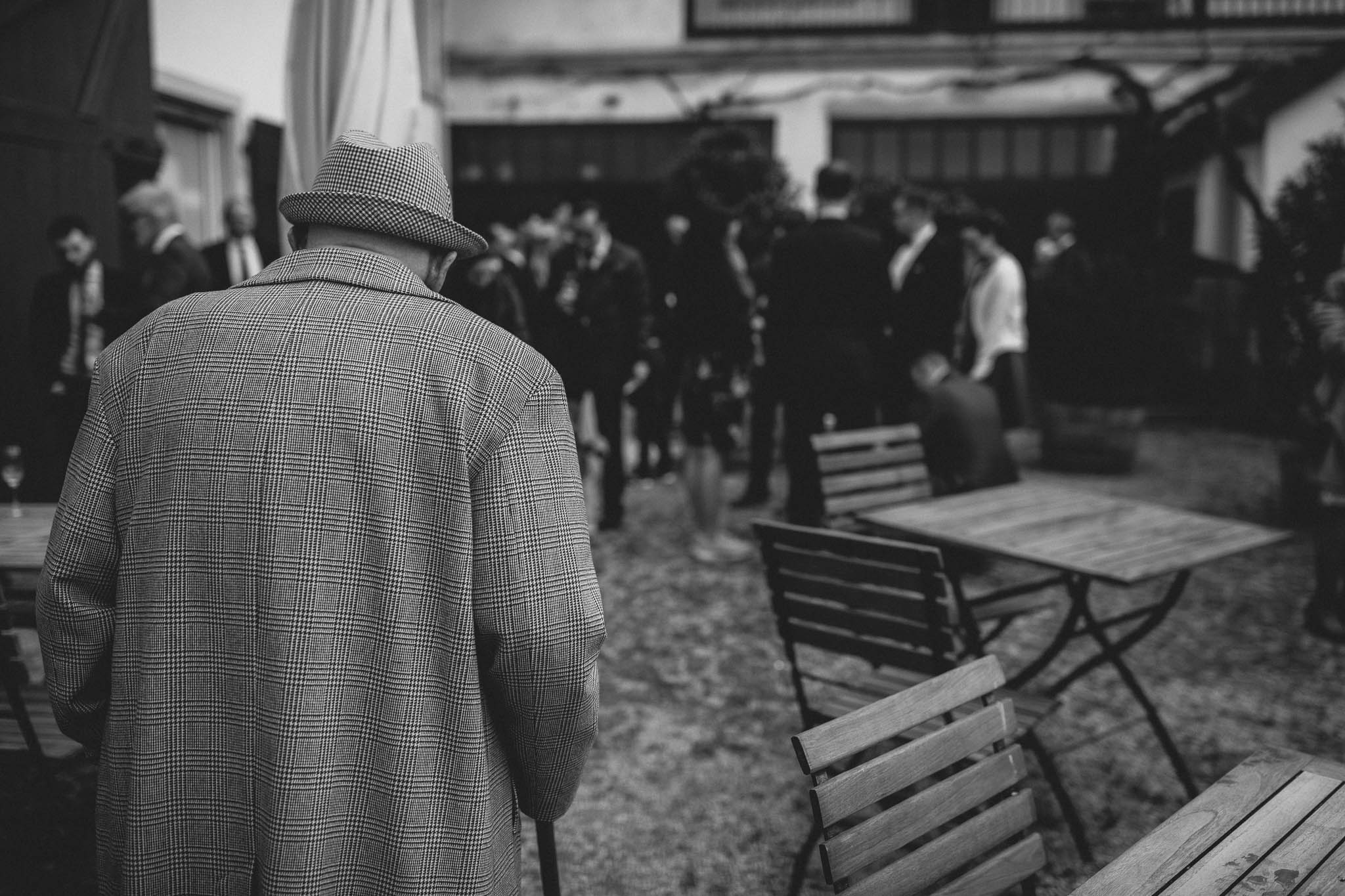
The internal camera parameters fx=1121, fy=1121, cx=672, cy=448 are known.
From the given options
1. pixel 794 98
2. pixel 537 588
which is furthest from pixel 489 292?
pixel 794 98

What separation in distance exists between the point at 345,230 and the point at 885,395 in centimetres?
478

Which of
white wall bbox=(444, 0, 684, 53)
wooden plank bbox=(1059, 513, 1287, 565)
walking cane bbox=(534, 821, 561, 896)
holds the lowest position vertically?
walking cane bbox=(534, 821, 561, 896)

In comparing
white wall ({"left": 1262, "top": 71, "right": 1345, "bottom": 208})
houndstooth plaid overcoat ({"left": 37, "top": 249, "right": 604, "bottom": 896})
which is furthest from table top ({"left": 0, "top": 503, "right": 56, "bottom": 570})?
white wall ({"left": 1262, "top": 71, "right": 1345, "bottom": 208})

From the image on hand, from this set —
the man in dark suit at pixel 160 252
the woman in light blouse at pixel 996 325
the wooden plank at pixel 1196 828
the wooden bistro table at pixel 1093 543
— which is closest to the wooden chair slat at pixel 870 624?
the wooden bistro table at pixel 1093 543

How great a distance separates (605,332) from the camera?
6.90 meters

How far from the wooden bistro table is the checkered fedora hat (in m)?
2.15

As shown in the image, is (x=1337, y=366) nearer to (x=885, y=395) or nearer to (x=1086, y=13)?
(x=885, y=395)

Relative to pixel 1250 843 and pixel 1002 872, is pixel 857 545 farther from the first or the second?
pixel 1250 843

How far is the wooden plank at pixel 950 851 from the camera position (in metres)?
1.80

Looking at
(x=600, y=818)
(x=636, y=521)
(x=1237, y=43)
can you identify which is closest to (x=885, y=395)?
(x=636, y=521)

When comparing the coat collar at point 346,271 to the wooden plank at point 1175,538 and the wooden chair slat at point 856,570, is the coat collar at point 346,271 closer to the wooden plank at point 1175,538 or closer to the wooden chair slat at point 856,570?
the wooden chair slat at point 856,570

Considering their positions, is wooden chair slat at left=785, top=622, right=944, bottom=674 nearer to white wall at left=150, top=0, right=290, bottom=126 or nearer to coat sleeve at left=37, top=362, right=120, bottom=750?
coat sleeve at left=37, top=362, right=120, bottom=750

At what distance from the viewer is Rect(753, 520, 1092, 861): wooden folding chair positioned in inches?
110

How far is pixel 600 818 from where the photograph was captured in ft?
11.1
